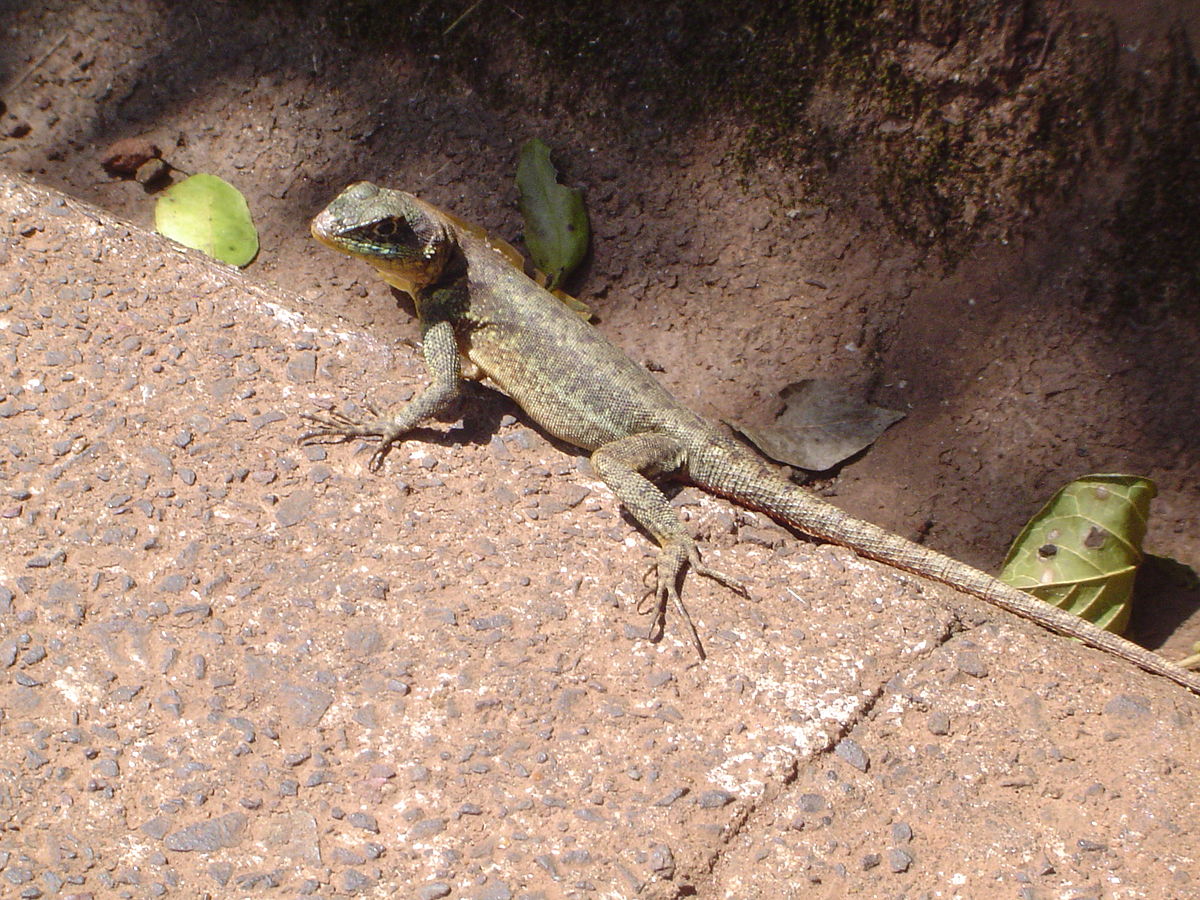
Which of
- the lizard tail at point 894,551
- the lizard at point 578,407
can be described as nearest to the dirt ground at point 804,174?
the lizard at point 578,407

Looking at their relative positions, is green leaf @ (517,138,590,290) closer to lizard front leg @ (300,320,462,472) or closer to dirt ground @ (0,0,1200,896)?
dirt ground @ (0,0,1200,896)

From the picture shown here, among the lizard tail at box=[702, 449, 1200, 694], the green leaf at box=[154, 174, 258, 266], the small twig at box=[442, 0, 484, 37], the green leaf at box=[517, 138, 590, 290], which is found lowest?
the green leaf at box=[154, 174, 258, 266]

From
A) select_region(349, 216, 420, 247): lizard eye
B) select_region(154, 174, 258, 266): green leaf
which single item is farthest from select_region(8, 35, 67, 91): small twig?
select_region(349, 216, 420, 247): lizard eye

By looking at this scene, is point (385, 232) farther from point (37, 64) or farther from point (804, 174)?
point (37, 64)

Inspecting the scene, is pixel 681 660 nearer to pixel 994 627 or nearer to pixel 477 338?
pixel 994 627

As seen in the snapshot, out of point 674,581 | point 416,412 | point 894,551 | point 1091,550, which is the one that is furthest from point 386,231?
point 1091,550

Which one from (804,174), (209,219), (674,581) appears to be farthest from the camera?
(209,219)
